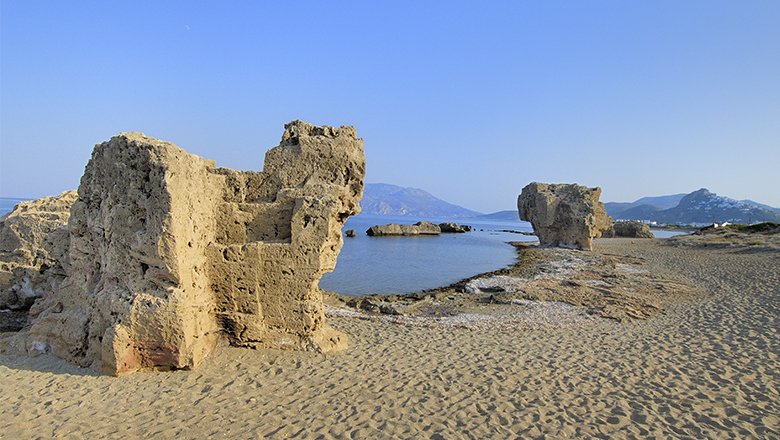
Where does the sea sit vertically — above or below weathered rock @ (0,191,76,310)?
below

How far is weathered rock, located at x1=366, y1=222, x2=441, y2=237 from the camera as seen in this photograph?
60.0 meters

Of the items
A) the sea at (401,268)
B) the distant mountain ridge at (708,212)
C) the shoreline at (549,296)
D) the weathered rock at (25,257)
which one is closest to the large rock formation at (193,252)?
the weathered rock at (25,257)

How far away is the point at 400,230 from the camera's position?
62219mm

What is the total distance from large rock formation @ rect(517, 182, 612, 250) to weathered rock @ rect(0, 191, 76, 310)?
110ft

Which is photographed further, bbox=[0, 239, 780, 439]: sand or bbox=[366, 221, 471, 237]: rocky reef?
bbox=[366, 221, 471, 237]: rocky reef

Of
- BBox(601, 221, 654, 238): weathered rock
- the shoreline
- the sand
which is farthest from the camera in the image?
BBox(601, 221, 654, 238): weathered rock

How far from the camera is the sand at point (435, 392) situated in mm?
5719

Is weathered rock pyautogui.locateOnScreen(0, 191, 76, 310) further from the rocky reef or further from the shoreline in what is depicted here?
the rocky reef

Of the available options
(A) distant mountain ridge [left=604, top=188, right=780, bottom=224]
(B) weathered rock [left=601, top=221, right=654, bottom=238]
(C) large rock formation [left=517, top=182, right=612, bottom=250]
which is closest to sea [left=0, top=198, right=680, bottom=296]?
(C) large rock formation [left=517, top=182, right=612, bottom=250]

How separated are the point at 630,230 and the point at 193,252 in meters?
57.9

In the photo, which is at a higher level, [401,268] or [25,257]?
[25,257]

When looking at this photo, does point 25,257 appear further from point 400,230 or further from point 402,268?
point 400,230

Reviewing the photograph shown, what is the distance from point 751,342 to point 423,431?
876cm

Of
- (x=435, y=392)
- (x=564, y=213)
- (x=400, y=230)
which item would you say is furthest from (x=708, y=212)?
(x=435, y=392)
